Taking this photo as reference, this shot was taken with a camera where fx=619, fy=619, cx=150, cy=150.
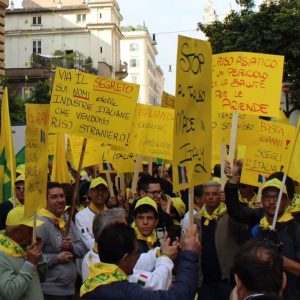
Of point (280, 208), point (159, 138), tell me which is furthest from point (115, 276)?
point (159, 138)

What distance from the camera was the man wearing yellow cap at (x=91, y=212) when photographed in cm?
553

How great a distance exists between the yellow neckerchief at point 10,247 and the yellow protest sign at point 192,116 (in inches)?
43.9

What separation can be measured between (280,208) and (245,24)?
2233 centimetres

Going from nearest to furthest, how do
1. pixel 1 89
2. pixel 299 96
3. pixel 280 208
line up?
pixel 280 208 → pixel 1 89 → pixel 299 96

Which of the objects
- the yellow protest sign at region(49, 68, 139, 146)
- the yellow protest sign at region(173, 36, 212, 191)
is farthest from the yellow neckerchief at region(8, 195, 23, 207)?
the yellow protest sign at region(173, 36, 212, 191)

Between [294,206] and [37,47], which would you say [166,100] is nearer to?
[294,206]

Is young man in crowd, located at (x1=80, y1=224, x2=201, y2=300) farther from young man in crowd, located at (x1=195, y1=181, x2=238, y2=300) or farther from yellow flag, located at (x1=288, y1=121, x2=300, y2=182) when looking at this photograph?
young man in crowd, located at (x1=195, y1=181, x2=238, y2=300)

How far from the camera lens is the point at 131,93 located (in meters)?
6.89

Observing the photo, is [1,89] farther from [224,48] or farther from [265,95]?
[265,95]

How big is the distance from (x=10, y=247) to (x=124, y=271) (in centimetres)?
106

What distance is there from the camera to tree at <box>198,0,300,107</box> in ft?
82.2

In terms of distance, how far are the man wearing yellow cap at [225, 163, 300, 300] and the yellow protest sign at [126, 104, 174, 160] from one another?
2.27m

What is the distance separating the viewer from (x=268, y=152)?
22.5 feet

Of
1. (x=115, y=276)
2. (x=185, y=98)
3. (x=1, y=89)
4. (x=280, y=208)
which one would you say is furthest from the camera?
(x=1, y=89)
